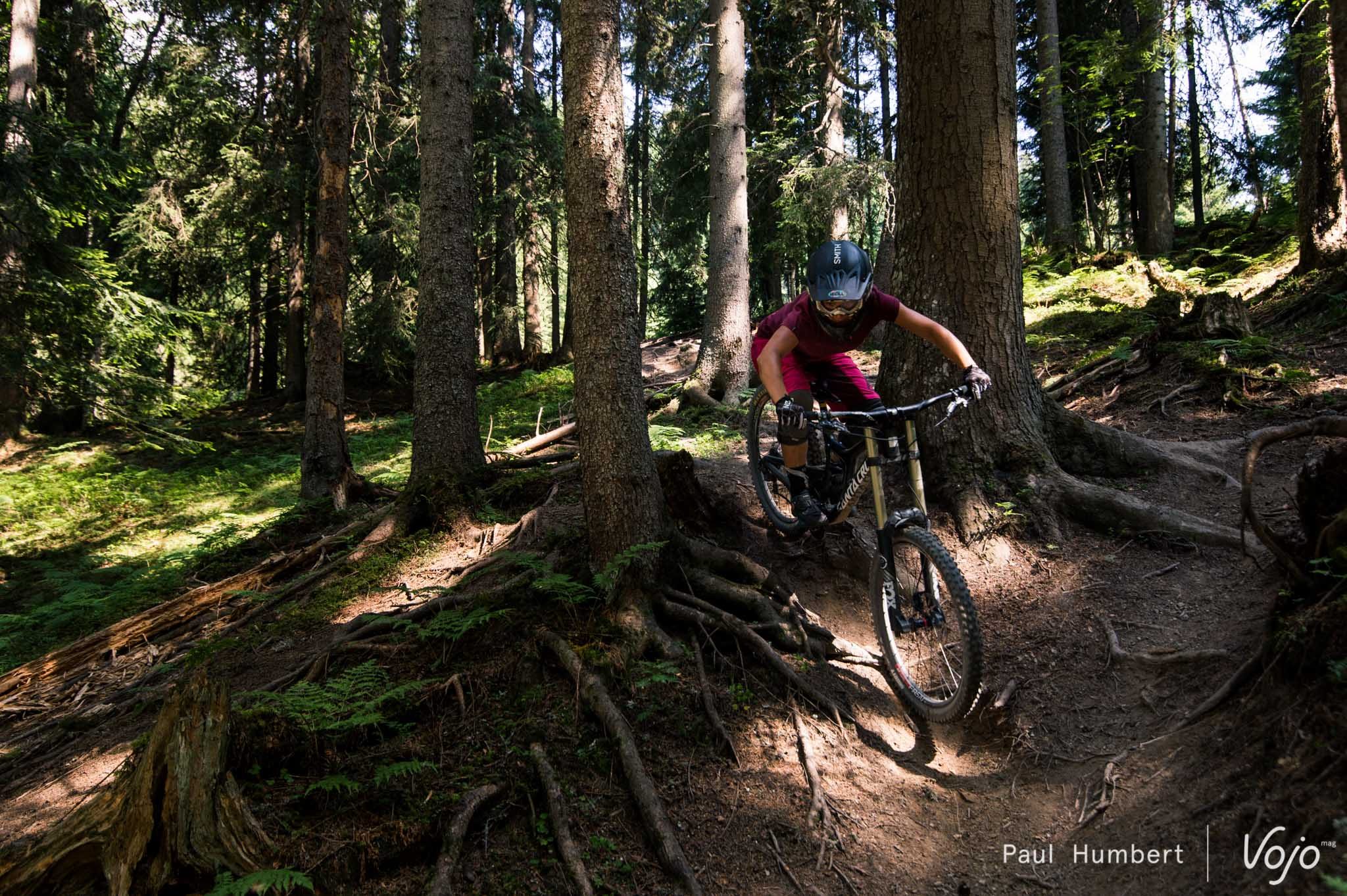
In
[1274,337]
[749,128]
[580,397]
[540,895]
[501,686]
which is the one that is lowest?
[540,895]

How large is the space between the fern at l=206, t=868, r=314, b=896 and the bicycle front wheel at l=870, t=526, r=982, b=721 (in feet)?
10.2

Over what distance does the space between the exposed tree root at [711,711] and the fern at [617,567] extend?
65cm

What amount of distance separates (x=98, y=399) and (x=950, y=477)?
11517mm

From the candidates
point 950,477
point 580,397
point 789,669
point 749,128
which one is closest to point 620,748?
point 789,669

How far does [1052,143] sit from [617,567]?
60.4 feet

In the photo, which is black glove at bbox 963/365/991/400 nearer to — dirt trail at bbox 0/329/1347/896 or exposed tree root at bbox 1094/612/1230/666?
dirt trail at bbox 0/329/1347/896

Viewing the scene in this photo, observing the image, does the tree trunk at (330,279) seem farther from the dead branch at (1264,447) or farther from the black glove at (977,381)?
the dead branch at (1264,447)

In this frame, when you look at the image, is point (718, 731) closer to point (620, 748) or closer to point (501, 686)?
point (620, 748)

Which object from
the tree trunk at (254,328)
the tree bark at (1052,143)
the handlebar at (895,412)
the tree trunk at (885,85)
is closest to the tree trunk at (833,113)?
the tree trunk at (885,85)

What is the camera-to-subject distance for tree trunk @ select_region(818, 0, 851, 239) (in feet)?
42.4

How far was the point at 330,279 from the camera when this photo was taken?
852 centimetres

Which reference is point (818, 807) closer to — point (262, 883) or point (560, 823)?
point (560, 823)

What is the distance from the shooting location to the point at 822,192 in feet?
42.6

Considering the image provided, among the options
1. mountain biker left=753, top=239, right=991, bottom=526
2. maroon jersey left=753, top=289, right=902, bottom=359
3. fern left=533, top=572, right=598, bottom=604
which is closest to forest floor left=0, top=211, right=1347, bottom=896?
fern left=533, top=572, right=598, bottom=604
